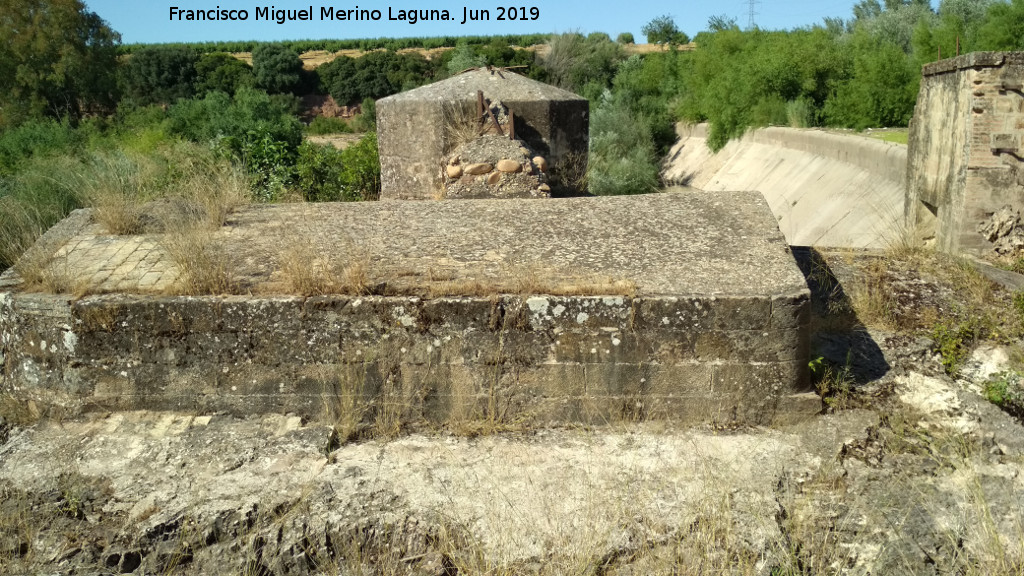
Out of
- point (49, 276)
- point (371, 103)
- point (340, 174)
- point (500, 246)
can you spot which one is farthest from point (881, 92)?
point (371, 103)

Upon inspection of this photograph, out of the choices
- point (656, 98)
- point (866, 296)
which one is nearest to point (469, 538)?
point (866, 296)

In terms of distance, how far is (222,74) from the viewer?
1848 inches

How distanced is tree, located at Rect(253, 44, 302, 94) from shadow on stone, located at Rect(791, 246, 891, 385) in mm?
46334

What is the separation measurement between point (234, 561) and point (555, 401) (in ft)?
5.90

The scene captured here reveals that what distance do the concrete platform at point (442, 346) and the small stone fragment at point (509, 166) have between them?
2.94m

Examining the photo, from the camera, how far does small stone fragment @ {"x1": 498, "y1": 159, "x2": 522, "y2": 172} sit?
24.5ft

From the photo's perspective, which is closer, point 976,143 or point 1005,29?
point 976,143

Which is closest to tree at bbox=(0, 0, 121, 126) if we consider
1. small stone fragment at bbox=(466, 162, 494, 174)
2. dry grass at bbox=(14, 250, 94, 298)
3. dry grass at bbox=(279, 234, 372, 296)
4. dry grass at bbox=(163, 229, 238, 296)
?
small stone fragment at bbox=(466, 162, 494, 174)

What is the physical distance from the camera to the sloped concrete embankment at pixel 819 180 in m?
11.7

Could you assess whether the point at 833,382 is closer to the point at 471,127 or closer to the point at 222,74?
the point at 471,127

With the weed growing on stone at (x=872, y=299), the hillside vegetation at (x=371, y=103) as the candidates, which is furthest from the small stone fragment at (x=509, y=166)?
the weed growing on stone at (x=872, y=299)

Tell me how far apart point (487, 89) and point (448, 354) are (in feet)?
16.5

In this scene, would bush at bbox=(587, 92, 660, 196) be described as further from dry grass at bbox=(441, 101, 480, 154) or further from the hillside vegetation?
dry grass at bbox=(441, 101, 480, 154)

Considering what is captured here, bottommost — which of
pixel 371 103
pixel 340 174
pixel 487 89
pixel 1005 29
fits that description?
pixel 340 174
